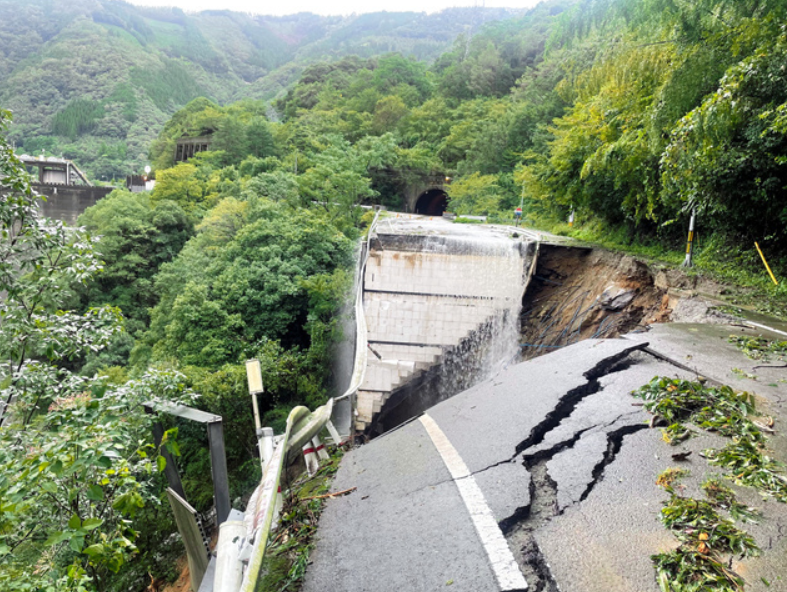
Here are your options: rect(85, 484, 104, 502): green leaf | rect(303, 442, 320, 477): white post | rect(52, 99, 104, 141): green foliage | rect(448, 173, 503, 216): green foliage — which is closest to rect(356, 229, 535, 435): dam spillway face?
rect(303, 442, 320, 477): white post

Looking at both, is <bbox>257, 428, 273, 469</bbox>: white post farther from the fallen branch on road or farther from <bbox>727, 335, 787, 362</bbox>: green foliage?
<bbox>727, 335, 787, 362</bbox>: green foliage

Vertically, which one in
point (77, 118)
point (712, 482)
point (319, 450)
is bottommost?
point (319, 450)

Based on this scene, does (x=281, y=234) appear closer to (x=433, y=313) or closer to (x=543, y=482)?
(x=433, y=313)

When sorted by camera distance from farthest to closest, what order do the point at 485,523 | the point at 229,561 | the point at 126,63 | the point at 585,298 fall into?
the point at 126,63
the point at 585,298
the point at 485,523
the point at 229,561

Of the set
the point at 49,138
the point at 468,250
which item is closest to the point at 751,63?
the point at 468,250

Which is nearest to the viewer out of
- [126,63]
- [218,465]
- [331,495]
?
[331,495]

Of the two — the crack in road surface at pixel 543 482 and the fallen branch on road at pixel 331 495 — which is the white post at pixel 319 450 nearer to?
the fallen branch on road at pixel 331 495

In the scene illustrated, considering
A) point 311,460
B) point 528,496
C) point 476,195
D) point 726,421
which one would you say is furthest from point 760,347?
point 476,195
